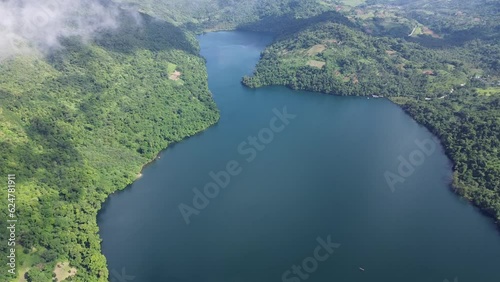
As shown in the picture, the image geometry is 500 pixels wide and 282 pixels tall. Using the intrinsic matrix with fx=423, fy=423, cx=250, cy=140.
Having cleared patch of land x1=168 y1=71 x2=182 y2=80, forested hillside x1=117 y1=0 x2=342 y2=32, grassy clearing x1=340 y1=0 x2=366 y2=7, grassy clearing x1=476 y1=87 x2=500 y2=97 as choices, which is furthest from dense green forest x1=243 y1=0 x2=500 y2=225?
grassy clearing x1=340 y1=0 x2=366 y2=7

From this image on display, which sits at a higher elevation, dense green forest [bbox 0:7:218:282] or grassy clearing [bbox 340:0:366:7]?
dense green forest [bbox 0:7:218:282]

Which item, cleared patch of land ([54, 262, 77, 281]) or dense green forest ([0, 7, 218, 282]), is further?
dense green forest ([0, 7, 218, 282])

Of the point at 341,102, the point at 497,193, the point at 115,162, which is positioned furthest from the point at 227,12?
the point at 497,193

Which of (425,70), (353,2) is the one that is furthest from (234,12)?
(425,70)

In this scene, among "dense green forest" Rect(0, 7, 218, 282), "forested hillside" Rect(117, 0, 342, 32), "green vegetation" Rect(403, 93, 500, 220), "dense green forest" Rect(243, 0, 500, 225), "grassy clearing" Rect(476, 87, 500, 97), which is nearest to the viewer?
"dense green forest" Rect(0, 7, 218, 282)

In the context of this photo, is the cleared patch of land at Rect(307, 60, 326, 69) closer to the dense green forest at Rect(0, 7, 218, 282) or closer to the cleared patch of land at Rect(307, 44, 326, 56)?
the cleared patch of land at Rect(307, 44, 326, 56)

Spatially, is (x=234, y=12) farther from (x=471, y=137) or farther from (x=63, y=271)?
(x=63, y=271)

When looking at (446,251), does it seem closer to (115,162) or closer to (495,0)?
(115,162)

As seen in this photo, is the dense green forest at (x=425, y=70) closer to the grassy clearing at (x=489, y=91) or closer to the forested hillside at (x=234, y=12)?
the grassy clearing at (x=489, y=91)
